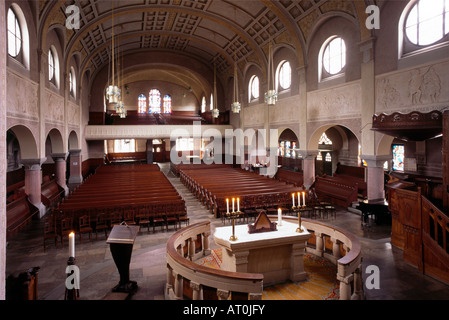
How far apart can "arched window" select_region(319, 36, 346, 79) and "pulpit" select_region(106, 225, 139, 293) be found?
12.7 meters

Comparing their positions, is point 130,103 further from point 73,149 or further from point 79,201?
point 79,201

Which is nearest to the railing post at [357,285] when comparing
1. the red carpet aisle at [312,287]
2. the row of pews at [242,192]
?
the red carpet aisle at [312,287]

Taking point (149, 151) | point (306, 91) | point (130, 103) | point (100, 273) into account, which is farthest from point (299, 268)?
point (130, 103)

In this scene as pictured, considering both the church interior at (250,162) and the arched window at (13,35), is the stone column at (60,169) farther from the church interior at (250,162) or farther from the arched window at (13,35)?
the arched window at (13,35)

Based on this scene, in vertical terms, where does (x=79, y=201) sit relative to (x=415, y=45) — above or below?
below

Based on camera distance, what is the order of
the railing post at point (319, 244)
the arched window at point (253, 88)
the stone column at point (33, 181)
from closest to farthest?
the railing post at point (319, 244) → the stone column at point (33, 181) → the arched window at point (253, 88)

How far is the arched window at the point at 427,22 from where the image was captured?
382 inches

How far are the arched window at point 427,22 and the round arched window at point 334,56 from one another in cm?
332

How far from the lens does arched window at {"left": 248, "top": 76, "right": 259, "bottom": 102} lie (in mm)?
22875

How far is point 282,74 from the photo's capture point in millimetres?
19156

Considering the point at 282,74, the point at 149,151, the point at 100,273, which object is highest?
the point at 282,74

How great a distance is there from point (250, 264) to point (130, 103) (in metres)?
34.4

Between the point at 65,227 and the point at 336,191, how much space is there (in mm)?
11928
